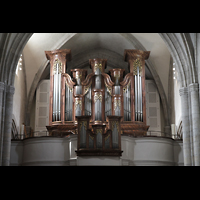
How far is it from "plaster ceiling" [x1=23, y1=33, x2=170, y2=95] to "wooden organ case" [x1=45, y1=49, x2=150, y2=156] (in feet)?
2.08

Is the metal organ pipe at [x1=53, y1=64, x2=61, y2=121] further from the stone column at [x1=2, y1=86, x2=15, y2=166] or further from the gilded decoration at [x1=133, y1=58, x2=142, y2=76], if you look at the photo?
the stone column at [x1=2, y1=86, x2=15, y2=166]

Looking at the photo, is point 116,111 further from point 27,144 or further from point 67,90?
point 27,144

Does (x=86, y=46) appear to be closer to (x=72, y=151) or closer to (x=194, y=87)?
(x=72, y=151)

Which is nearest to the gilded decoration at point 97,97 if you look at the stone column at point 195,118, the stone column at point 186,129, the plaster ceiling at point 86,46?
the plaster ceiling at point 86,46

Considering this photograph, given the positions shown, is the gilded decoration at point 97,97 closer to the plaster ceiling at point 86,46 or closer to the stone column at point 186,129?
the plaster ceiling at point 86,46

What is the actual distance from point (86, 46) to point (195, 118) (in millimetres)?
7701

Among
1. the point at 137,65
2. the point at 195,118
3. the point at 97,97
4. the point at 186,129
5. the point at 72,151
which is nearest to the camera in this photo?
the point at 195,118

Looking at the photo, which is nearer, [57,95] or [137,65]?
[57,95]

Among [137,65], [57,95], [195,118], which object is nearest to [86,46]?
[137,65]

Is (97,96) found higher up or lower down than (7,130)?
higher up

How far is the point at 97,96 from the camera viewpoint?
15.4 m

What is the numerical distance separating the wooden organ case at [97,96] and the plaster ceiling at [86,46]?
0.63m

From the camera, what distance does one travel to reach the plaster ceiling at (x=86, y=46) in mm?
16422

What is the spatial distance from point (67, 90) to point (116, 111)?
204 centimetres
